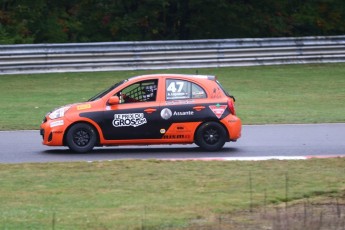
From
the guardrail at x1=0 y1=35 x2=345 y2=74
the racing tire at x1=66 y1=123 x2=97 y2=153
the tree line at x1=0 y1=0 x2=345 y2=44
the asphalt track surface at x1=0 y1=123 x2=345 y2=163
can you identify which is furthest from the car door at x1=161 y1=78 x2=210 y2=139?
the tree line at x1=0 y1=0 x2=345 y2=44

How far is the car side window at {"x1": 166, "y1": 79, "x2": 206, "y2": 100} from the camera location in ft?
50.9

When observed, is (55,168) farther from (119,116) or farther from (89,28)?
(89,28)

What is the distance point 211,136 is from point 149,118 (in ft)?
3.70

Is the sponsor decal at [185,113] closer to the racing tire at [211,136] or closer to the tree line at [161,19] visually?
the racing tire at [211,136]

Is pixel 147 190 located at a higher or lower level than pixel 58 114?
lower

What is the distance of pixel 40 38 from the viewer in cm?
3250

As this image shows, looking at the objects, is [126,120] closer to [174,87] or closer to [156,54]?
[174,87]

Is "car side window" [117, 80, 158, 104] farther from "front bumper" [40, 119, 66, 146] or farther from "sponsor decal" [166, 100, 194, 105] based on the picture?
"front bumper" [40, 119, 66, 146]

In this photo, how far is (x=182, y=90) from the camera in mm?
15570

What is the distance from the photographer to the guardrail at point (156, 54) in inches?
1050

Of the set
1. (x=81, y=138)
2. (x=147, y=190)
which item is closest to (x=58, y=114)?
(x=81, y=138)

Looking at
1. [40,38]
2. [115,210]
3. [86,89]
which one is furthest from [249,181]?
[40,38]

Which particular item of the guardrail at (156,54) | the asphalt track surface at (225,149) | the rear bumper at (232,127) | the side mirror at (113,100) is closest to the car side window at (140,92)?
the side mirror at (113,100)

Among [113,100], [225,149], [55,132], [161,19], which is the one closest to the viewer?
[55,132]
